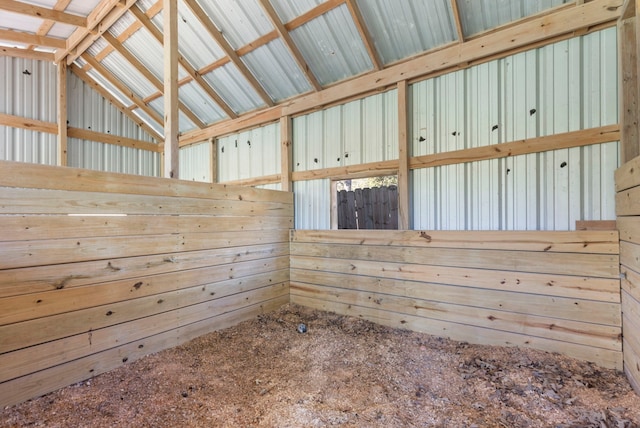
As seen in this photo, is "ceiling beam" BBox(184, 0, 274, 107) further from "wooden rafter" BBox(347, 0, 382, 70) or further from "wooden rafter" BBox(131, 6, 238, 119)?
"wooden rafter" BBox(347, 0, 382, 70)

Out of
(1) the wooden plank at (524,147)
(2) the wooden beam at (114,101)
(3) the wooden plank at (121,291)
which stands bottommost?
(3) the wooden plank at (121,291)

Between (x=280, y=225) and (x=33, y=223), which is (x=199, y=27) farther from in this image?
(x=33, y=223)

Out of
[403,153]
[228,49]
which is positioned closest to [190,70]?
[228,49]

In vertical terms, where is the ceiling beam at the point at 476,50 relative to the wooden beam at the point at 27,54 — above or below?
below

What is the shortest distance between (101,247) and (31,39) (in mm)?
4309

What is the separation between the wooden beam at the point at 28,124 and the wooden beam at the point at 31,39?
115 centimetres

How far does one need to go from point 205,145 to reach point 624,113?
527cm

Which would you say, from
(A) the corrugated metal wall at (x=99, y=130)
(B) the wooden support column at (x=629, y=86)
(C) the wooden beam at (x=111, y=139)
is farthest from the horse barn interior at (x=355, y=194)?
(C) the wooden beam at (x=111, y=139)

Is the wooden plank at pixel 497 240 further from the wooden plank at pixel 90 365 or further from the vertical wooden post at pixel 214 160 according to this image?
the vertical wooden post at pixel 214 160

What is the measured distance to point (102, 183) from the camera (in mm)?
2199

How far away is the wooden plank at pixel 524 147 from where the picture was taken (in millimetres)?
2389

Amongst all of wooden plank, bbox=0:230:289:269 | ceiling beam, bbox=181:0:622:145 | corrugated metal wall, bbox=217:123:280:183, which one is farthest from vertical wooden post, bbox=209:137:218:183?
wooden plank, bbox=0:230:289:269

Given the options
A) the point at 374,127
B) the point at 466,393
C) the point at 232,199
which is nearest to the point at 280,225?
the point at 232,199

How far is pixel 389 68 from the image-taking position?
131 inches
